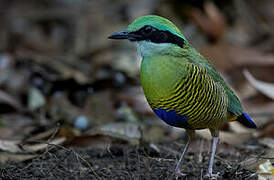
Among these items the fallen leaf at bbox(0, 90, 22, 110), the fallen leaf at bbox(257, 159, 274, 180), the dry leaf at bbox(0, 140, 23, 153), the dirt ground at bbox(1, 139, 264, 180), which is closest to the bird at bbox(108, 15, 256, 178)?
the dirt ground at bbox(1, 139, 264, 180)

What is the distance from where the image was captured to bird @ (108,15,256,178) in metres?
4.38

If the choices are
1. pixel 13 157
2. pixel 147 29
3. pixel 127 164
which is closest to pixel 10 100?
pixel 13 157

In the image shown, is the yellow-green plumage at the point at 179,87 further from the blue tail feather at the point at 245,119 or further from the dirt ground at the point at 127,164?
the blue tail feather at the point at 245,119

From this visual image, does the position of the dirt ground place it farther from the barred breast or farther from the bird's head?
the bird's head

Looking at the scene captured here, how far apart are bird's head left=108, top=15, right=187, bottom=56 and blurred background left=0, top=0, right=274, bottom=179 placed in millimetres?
1033

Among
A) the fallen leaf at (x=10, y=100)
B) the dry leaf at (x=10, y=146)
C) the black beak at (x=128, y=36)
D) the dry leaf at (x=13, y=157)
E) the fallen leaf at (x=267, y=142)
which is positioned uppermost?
the black beak at (x=128, y=36)

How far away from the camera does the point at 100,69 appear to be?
866 cm

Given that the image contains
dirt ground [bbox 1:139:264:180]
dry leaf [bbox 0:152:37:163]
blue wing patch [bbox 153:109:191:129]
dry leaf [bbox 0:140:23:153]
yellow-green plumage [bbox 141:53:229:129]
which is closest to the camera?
yellow-green plumage [bbox 141:53:229:129]

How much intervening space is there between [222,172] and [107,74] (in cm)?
377

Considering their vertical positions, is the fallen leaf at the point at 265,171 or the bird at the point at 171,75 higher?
the bird at the point at 171,75

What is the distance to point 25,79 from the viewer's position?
798 centimetres

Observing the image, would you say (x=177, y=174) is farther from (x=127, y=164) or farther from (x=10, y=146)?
(x=10, y=146)

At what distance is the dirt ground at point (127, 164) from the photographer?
4577 mm

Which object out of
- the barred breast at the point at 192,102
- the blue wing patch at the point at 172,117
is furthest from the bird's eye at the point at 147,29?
the blue wing patch at the point at 172,117
